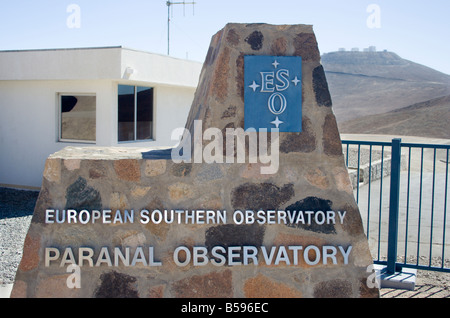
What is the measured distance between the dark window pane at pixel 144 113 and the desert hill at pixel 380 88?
79.9 ft

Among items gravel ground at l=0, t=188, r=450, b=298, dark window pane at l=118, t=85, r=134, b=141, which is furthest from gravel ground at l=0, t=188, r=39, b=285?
dark window pane at l=118, t=85, r=134, b=141

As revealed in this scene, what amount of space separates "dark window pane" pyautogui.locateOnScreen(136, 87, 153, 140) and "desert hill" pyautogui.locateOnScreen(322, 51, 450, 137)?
24341 millimetres

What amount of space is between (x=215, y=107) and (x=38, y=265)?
1736 mm

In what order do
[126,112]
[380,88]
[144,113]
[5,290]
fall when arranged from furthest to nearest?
1. [380,88]
2. [144,113]
3. [126,112]
4. [5,290]

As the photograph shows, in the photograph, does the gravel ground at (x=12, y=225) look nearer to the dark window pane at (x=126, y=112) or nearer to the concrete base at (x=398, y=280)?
the dark window pane at (x=126, y=112)

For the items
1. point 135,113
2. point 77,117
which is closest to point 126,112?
point 135,113

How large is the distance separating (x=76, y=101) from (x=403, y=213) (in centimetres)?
750

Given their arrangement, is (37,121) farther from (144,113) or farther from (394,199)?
(394,199)

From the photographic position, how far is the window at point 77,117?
11.2m

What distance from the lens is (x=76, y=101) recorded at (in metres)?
11.3

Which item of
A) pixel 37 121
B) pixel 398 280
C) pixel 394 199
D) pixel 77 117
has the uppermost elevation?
pixel 77 117

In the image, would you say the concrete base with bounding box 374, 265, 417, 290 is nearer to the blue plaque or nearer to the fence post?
the fence post

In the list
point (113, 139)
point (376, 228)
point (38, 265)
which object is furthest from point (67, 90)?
point (38, 265)

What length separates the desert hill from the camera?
39775 mm
